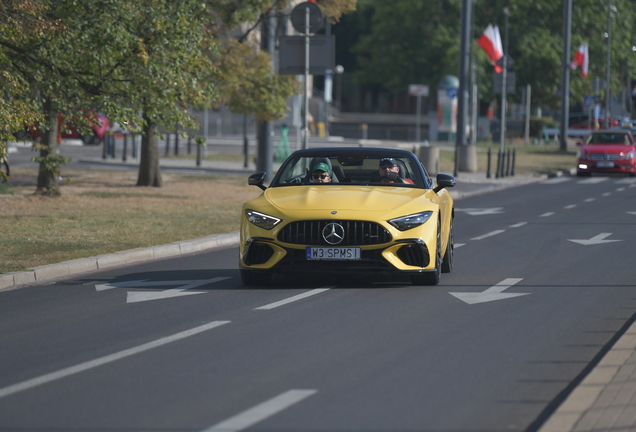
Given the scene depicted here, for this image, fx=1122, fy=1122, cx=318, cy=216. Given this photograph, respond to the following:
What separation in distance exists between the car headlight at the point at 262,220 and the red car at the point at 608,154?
27.7 metres

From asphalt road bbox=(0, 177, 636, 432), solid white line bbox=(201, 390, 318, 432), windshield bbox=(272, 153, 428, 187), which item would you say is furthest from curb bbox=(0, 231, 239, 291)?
solid white line bbox=(201, 390, 318, 432)

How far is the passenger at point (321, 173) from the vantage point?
1195 centimetres

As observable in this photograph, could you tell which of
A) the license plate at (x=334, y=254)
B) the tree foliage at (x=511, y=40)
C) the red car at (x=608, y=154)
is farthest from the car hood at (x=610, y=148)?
the tree foliage at (x=511, y=40)

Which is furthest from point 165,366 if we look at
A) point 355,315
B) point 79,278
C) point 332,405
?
point 79,278

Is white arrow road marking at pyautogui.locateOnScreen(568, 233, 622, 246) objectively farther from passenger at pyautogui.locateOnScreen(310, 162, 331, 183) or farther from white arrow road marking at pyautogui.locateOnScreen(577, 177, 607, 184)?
white arrow road marking at pyautogui.locateOnScreen(577, 177, 607, 184)

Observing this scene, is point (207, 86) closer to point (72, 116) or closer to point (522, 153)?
point (72, 116)

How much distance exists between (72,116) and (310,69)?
4720 mm

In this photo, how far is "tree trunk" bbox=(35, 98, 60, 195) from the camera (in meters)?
20.4

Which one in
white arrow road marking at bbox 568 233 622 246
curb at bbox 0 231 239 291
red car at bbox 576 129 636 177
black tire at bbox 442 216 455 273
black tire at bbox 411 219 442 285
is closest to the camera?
black tire at bbox 411 219 442 285

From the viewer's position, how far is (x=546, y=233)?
17.6 metres

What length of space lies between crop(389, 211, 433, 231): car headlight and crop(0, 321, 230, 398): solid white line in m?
2.33

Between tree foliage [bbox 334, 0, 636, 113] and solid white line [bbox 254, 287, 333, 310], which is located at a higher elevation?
tree foliage [bbox 334, 0, 636, 113]

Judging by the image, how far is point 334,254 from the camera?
1066 cm

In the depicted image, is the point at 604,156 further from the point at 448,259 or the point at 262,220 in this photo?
the point at 262,220
